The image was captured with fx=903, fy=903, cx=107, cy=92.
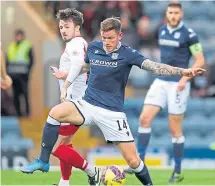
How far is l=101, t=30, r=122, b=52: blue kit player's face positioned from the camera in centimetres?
1005

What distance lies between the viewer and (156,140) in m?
16.8

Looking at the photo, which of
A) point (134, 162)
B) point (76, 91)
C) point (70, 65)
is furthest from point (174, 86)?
point (134, 162)

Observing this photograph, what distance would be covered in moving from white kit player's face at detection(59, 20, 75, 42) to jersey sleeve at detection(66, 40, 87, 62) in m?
0.09

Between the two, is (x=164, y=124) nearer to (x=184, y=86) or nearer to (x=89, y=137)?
(x=89, y=137)

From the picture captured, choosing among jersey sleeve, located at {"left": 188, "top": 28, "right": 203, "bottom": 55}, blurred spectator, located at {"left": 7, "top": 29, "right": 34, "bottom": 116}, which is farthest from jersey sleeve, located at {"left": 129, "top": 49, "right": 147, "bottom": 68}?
blurred spectator, located at {"left": 7, "top": 29, "right": 34, "bottom": 116}

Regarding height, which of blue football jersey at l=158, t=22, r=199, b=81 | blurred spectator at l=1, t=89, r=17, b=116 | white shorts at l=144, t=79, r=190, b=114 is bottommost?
blurred spectator at l=1, t=89, r=17, b=116

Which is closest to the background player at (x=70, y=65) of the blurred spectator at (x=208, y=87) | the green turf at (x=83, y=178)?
the green turf at (x=83, y=178)

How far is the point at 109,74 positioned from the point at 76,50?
2.41 feet

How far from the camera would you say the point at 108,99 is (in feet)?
33.6

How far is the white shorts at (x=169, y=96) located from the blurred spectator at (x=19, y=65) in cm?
638

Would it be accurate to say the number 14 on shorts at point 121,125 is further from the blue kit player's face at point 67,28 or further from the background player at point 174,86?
the background player at point 174,86

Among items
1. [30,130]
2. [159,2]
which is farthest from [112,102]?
[159,2]

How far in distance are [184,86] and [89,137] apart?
19.0 feet

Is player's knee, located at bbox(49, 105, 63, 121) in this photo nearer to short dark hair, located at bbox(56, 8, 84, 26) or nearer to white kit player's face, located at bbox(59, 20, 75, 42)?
white kit player's face, located at bbox(59, 20, 75, 42)
